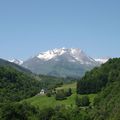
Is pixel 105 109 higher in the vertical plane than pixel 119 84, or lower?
lower

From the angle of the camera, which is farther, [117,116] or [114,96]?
[114,96]

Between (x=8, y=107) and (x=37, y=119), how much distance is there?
38.4ft

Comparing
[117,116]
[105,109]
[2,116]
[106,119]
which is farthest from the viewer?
[105,109]

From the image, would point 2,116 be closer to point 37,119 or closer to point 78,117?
point 37,119

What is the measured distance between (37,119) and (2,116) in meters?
13.1

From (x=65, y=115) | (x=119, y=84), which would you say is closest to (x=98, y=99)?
(x=119, y=84)

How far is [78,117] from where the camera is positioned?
14562 cm

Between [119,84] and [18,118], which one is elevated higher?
[119,84]

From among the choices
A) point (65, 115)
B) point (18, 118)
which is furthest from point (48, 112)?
point (18, 118)

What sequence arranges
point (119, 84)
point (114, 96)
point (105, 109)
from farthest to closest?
point (119, 84), point (114, 96), point (105, 109)

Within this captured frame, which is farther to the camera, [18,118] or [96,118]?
[96,118]

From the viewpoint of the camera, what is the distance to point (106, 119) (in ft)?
462

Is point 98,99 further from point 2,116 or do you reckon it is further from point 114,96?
point 2,116

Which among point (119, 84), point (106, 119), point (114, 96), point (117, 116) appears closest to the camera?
point (117, 116)
